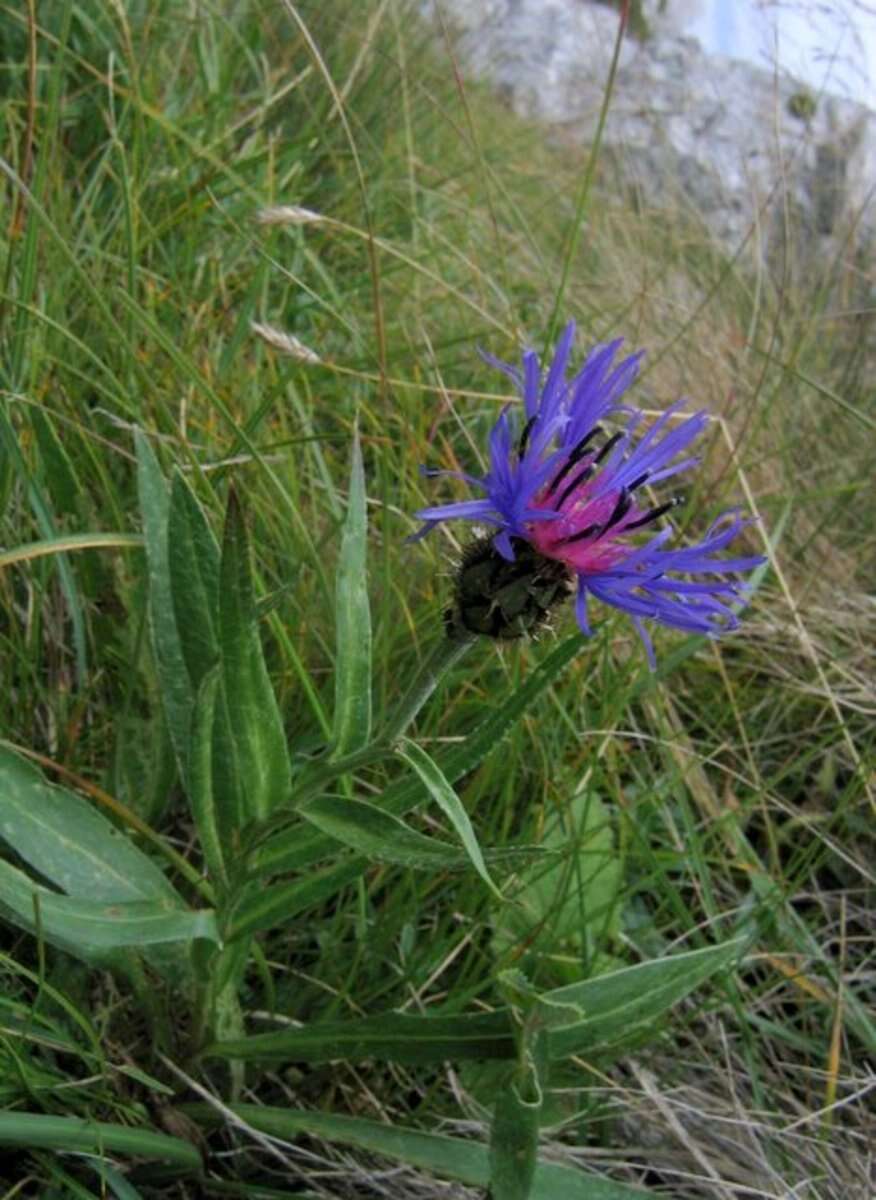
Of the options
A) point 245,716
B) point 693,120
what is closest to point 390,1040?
point 245,716

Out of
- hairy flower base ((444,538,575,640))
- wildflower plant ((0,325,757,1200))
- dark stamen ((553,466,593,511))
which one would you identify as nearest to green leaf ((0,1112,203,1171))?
wildflower plant ((0,325,757,1200))

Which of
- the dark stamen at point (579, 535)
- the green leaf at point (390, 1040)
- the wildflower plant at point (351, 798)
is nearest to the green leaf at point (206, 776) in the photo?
the wildflower plant at point (351, 798)

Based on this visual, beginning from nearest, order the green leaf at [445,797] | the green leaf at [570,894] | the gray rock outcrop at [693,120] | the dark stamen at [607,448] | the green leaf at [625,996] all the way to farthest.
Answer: the green leaf at [445,797], the dark stamen at [607,448], the green leaf at [625,996], the green leaf at [570,894], the gray rock outcrop at [693,120]

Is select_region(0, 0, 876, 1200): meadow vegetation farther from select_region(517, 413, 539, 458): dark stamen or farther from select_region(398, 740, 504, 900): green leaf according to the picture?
select_region(517, 413, 539, 458): dark stamen

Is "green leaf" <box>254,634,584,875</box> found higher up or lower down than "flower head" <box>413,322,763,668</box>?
lower down

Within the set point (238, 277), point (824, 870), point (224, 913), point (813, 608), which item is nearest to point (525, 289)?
point (238, 277)

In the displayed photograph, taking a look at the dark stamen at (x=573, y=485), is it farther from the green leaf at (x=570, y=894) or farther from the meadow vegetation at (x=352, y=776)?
the green leaf at (x=570, y=894)
